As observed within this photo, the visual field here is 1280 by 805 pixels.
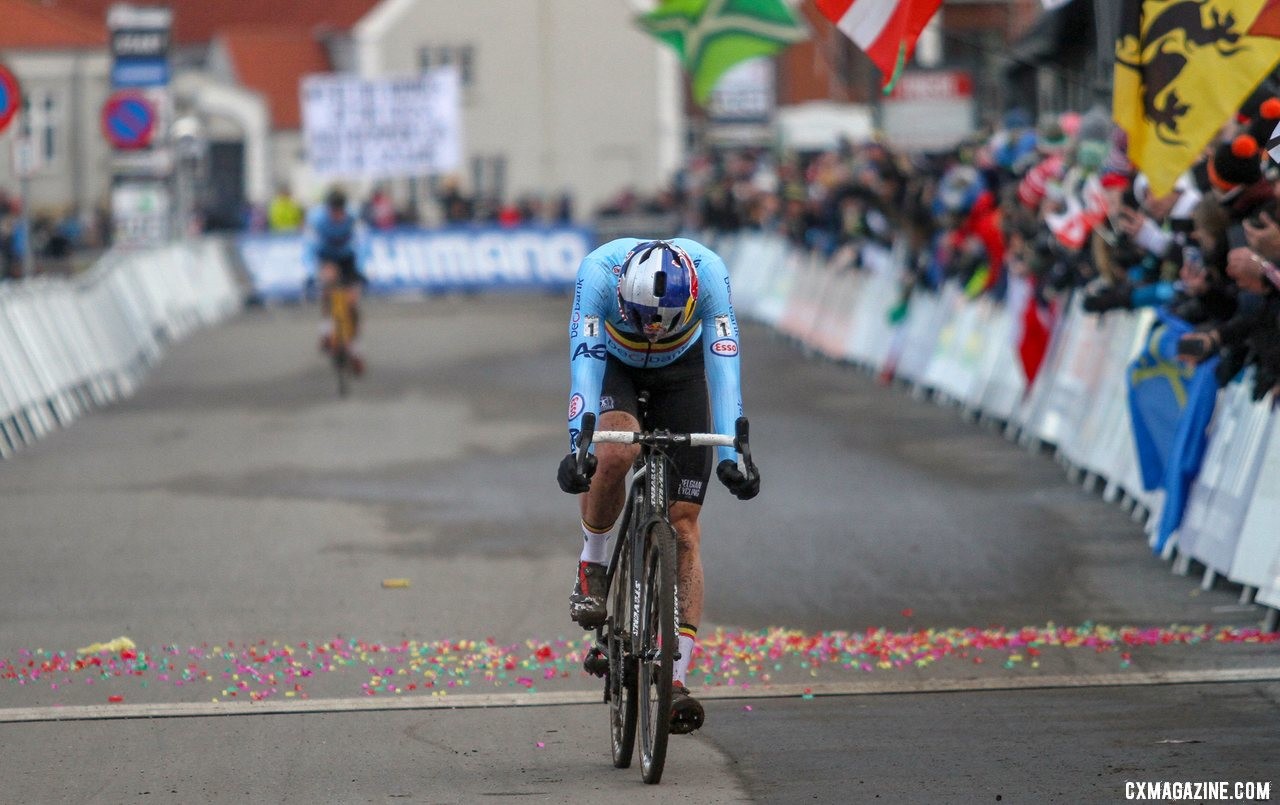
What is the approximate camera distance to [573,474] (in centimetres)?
691

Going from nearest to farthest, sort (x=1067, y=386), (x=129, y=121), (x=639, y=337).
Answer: (x=639, y=337), (x=1067, y=386), (x=129, y=121)

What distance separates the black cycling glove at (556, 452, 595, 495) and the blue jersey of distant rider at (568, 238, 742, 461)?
0.70 ft

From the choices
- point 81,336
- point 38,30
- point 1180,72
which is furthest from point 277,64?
point 1180,72

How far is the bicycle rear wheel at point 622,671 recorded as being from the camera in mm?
7062

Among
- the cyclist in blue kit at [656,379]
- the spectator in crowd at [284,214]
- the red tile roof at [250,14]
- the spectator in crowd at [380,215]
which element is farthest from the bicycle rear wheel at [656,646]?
the red tile roof at [250,14]

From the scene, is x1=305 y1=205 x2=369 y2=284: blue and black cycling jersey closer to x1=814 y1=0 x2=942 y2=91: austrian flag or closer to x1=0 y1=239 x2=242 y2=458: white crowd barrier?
x1=0 y1=239 x2=242 y2=458: white crowd barrier

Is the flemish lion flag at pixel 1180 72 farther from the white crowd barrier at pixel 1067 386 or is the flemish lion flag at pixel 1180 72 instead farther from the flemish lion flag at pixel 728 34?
the flemish lion flag at pixel 728 34

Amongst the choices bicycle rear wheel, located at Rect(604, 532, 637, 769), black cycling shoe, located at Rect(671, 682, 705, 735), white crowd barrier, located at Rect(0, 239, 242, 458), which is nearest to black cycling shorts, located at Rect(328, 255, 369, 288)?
white crowd barrier, located at Rect(0, 239, 242, 458)

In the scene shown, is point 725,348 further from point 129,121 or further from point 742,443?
point 129,121

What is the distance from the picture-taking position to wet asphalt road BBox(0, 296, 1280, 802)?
7.01 metres

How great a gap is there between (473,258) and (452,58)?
32888 millimetres

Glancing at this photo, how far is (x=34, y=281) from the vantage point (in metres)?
18.9

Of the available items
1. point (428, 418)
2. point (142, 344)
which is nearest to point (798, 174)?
point (142, 344)

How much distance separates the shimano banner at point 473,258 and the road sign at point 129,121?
10.2 meters
